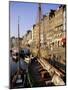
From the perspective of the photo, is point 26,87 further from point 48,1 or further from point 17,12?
point 48,1

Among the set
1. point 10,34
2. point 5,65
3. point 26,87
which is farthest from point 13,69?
point 10,34

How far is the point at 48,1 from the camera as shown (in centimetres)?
212

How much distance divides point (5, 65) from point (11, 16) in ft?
1.68

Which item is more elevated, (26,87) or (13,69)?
(13,69)

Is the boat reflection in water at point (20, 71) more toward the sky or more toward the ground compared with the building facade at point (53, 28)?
more toward the ground

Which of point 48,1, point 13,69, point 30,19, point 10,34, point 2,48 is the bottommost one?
point 13,69

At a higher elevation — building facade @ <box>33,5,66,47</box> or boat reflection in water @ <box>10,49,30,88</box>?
building facade @ <box>33,5,66,47</box>

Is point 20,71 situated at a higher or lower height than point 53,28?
lower

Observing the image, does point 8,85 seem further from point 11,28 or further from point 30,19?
point 30,19

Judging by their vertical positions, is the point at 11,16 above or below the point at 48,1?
below

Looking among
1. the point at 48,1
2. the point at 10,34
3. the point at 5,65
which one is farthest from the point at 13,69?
the point at 48,1

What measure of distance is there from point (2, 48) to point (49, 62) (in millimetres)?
524

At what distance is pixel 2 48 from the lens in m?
2.01

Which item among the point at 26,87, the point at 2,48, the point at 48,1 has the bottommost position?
the point at 26,87
